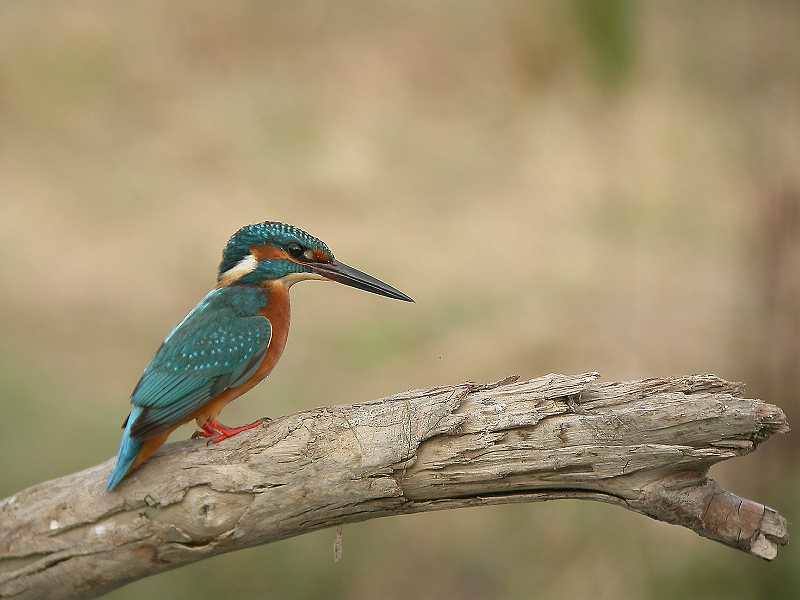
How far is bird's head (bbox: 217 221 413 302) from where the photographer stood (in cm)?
190

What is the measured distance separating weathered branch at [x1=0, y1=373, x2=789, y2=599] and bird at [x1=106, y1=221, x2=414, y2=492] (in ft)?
0.24

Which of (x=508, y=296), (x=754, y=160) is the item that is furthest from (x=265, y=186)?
(x=754, y=160)

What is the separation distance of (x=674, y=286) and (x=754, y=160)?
1806 mm

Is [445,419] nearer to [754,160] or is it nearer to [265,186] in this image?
[754,160]

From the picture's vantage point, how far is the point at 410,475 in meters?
1.62

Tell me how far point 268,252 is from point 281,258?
27 millimetres

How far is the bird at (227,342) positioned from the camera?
169 cm

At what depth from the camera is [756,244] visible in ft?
11.2

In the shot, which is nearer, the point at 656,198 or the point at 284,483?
the point at 284,483

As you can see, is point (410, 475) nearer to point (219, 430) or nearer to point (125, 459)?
point (219, 430)

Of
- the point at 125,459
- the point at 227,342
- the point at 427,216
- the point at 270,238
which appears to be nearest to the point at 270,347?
the point at 227,342

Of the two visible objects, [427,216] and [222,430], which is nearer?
[222,430]

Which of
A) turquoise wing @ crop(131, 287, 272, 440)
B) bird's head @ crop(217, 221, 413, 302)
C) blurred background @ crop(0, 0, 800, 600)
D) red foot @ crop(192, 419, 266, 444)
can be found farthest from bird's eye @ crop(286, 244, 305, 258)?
blurred background @ crop(0, 0, 800, 600)

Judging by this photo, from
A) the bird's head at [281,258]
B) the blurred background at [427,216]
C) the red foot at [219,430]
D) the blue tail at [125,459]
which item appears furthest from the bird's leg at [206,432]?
the blurred background at [427,216]
